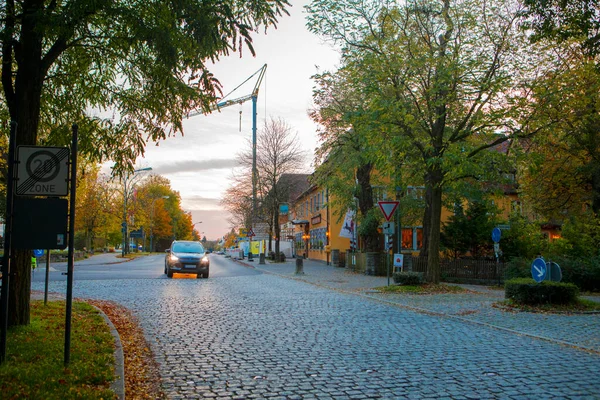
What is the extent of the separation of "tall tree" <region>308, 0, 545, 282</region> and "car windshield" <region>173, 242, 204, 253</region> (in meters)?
11.8

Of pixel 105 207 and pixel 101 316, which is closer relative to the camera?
pixel 101 316

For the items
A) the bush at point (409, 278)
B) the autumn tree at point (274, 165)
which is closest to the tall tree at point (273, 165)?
the autumn tree at point (274, 165)

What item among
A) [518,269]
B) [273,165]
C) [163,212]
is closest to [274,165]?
[273,165]

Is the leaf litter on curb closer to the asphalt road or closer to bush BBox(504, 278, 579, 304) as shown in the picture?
the asphalt road

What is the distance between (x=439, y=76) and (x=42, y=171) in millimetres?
14710

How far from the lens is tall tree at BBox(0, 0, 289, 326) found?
815cm

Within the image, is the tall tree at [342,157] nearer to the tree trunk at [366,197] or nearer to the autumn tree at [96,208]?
the tree trunk at [366,197]

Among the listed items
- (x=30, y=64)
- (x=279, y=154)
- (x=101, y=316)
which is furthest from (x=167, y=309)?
(x=279, y=154)

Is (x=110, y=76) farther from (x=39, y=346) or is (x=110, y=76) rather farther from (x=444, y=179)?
(x=444, y=179)

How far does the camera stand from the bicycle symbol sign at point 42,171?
6.25 m

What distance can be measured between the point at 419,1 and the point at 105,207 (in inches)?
2114

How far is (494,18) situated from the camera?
19266mm

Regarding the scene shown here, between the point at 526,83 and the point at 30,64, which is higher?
the point at 526,83

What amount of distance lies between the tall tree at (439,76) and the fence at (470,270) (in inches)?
226
